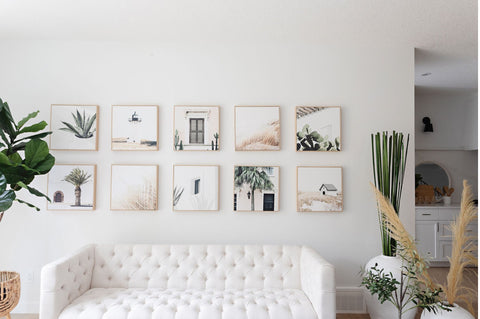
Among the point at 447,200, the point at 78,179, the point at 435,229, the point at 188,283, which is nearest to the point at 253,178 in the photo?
the point at 188,283

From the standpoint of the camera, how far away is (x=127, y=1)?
8.60 ft

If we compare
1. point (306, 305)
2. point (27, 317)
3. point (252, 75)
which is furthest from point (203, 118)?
point (27, 317)

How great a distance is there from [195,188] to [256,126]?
2.77 ft

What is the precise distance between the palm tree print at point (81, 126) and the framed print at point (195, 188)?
2.92 feet

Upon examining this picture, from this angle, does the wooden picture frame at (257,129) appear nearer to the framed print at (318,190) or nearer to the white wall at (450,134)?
the framed print at (318,190)

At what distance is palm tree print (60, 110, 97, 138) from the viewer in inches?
131

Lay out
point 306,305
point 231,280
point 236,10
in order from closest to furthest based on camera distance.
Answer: point 306,305 < point 236,10 < point 231,280

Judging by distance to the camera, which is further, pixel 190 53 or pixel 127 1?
pixel 190 53

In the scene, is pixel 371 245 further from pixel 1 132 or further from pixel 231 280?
pixel 1 132

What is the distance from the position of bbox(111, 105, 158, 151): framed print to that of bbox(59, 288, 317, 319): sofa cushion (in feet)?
4.37

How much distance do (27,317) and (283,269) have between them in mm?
2395

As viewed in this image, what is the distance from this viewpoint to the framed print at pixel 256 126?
3354 millimetres

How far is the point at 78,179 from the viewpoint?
3314mm

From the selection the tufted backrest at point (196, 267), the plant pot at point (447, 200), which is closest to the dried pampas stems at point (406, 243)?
the tufted backrest at point (196, 267)
